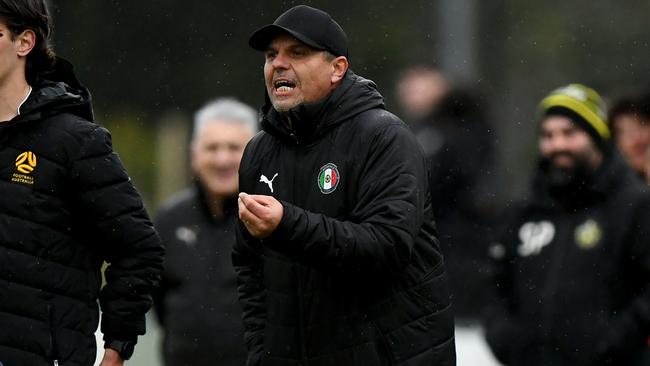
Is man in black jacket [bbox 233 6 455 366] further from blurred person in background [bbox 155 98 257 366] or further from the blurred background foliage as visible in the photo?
the blurred background foliage

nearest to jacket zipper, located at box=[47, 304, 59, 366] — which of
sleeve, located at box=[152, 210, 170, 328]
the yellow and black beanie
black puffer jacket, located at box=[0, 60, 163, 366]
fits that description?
black puffer jacket, located at box=[0, 60, 163, 366]

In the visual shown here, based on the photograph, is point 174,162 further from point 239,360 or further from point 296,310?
point 296,310

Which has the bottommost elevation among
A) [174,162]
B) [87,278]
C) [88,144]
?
[174,162]

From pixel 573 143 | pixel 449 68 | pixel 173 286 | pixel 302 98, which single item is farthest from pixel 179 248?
pixel 449 68

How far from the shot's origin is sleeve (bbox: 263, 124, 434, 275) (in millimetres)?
5477

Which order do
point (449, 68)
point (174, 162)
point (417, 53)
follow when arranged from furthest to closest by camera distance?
point (417, 53) → point (174, 162) → point (449, 68)

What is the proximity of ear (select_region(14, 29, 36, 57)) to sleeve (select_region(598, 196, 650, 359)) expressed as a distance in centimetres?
311

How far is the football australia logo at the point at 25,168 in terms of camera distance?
18.0 ft

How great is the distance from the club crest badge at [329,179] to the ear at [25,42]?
3.28ft

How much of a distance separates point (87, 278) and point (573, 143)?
133 inches

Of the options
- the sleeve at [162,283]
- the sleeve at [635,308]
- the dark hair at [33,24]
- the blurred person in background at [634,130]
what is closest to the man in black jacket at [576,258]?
the sleeve at [635,308]

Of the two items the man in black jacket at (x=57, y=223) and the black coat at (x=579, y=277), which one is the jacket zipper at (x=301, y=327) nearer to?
the man in black jacket at (x=57, y=223)

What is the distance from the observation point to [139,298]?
5.68 meters

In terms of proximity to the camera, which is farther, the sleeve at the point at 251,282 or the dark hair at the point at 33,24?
the sleeve at the point at 251,282
